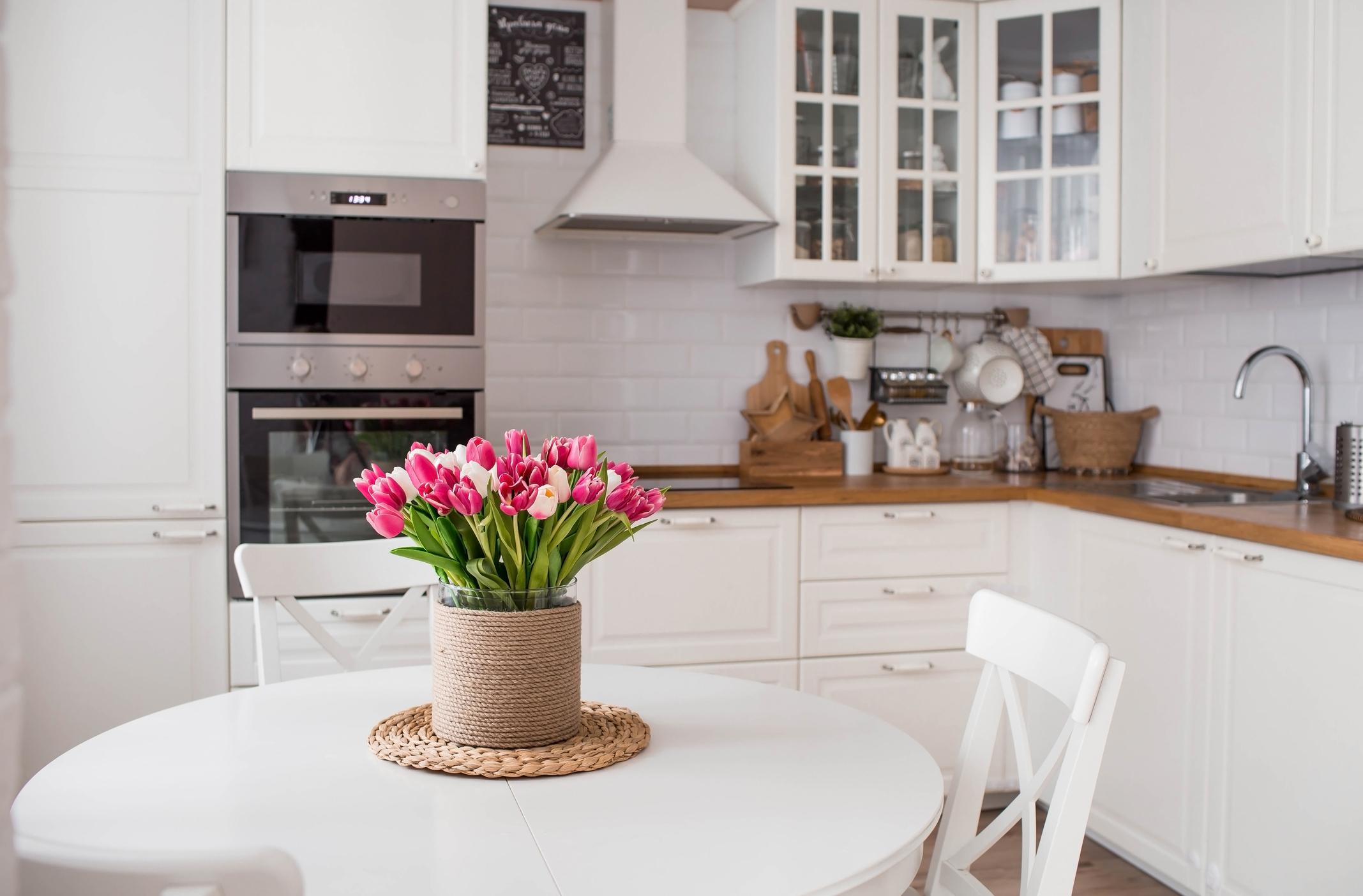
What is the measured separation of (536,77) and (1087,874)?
2722mm

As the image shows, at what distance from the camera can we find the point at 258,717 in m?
1.54

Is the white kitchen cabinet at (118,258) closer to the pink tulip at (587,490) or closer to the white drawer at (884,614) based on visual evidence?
the white drawer at (884,614)

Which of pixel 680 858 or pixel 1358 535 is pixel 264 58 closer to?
pixel 680 858

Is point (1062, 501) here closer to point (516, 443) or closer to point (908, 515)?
point (908, 515)

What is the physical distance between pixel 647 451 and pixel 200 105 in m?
1.62

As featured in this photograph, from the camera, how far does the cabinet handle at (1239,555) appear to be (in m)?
2.44

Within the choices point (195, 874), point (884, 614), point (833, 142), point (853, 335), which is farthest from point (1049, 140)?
point (195, 874)

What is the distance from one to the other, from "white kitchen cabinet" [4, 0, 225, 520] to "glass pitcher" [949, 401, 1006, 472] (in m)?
2.32


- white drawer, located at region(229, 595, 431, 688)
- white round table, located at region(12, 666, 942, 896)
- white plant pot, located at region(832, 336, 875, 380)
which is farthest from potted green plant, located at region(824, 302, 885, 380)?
white round table, located at region(12, 666, 942, 896)

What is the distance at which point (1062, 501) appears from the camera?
3172 millimetres

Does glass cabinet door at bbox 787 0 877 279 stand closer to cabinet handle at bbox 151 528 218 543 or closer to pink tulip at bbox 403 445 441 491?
cabinet handle at bbox 151 528 218 543

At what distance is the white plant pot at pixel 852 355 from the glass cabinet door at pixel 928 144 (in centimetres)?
28

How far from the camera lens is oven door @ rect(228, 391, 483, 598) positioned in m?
2.85

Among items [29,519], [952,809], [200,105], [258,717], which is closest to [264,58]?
[200,105]
